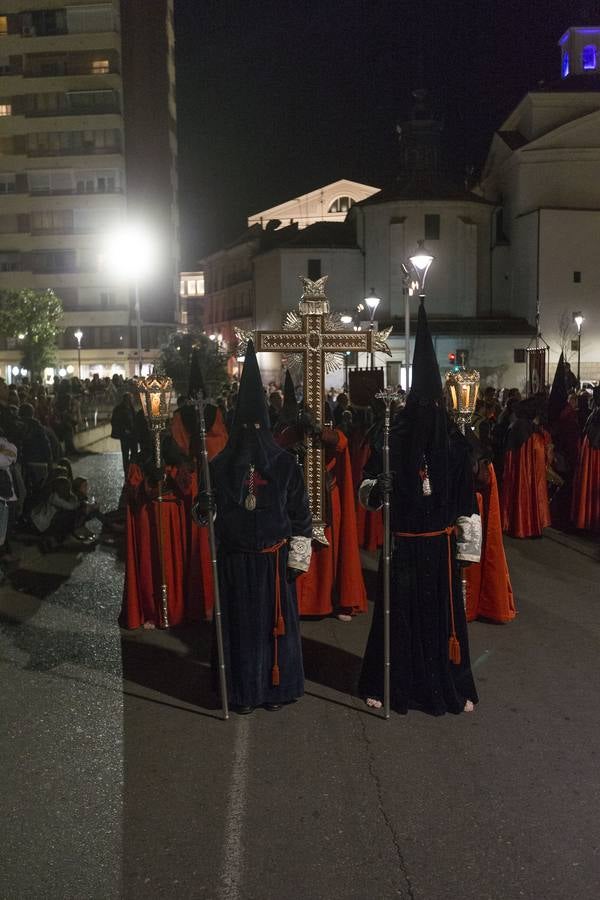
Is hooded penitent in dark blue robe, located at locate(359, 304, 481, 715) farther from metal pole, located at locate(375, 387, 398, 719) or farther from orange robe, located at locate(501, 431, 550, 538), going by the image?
orange robe, located at locate(501, 431, 550, 538)

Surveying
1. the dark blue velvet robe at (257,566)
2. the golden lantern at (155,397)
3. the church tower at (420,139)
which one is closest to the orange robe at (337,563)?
the golden lantern at (155,397)

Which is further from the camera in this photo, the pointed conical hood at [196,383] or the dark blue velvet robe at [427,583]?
the pointed conical hood at [196,383]

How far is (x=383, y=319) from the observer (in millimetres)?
46281

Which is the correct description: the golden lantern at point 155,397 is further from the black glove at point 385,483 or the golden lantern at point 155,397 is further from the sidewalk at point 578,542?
the sidewalk at point 578,542

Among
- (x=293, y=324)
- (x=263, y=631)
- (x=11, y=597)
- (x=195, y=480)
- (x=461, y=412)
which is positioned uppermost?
(x=293, y=324)

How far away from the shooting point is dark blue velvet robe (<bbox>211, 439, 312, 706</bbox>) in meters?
5.31

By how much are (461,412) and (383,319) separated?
41059 millimetres

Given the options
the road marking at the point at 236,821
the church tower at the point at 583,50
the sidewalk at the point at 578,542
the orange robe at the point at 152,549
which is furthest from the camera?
the church tower at the point at 583,50

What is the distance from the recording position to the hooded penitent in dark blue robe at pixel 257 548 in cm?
530

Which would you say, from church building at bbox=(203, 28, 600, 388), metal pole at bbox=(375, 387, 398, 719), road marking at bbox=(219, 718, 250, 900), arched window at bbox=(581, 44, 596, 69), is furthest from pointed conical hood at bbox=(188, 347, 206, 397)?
arched window at bbox=(581, 44, 596, 69)

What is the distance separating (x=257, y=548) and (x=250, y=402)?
94 centimetres

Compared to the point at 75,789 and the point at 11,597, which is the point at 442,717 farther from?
the point at 11,597

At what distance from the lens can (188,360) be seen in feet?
113

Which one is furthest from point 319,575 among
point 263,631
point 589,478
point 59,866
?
point 589,478
